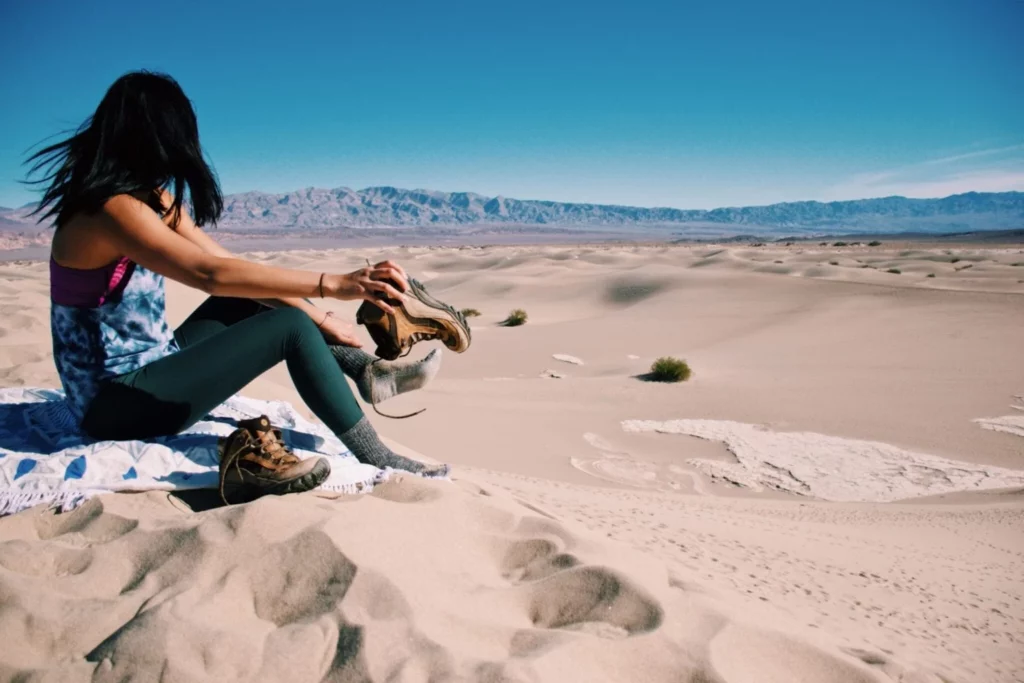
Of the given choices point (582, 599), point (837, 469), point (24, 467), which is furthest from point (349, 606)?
point (837, 469)

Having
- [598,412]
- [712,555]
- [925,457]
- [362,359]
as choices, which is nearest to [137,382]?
[362,359]

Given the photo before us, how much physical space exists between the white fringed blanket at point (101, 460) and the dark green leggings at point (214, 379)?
0.11 m

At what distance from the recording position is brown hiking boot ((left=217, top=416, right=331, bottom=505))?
2.42m

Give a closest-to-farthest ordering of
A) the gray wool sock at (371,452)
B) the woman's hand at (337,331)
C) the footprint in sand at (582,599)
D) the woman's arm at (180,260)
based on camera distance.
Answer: the footprint in sand at (582,599) → the woman's arm at (180,260) → the gray wool sock at (371,452) → the woman's hand at (337,331)

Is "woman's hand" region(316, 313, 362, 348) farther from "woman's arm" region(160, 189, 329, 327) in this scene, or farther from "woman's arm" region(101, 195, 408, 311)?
"woman's arm" region(101, 195, 408, 311)

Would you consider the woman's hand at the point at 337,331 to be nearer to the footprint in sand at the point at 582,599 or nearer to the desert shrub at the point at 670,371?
the footprint in sand at the point at 582,599

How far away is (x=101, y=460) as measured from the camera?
2510mm

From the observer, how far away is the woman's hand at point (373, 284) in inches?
92.6

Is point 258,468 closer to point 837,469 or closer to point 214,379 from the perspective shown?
Answer: point 214,379

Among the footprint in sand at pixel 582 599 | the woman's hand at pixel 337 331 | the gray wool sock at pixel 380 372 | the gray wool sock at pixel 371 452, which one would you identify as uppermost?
the woman's hand at pixel 337 331

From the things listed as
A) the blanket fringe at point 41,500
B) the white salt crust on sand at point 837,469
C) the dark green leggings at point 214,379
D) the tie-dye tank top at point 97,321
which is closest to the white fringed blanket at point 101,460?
the blanket fringe at point 41,500

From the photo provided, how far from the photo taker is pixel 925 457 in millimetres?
6301

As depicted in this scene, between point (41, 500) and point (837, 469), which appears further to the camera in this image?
point (837, 469)

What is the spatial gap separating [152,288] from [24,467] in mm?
813
